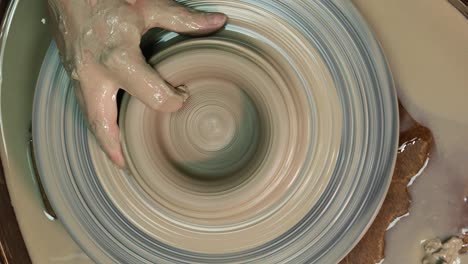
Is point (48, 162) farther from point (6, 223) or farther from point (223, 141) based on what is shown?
point (223, 141)

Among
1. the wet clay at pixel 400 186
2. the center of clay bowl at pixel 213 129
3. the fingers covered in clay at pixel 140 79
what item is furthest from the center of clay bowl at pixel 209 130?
the wet clay at pixel 400 186

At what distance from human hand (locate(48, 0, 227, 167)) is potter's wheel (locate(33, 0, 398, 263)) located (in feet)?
0.16

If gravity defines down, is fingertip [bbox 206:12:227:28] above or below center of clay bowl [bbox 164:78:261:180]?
above

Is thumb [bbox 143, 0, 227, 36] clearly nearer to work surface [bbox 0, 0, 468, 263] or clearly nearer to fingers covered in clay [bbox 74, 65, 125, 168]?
fingers covered in clay [bbox 74, 65, 125, 168]

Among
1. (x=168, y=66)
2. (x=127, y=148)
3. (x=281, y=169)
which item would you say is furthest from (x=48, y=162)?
(x=281, y=169)

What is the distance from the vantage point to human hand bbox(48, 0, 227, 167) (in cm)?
87

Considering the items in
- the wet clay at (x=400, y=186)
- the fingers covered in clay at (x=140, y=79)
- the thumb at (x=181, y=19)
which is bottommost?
the wet clay at (x=400, y=186)

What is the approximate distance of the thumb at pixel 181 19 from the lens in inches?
35.9

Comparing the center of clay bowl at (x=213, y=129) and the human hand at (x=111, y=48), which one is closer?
the human hand at (x=111, y=48)

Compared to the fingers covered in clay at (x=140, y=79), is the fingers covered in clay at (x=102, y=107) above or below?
below

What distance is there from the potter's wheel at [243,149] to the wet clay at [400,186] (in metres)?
0.10

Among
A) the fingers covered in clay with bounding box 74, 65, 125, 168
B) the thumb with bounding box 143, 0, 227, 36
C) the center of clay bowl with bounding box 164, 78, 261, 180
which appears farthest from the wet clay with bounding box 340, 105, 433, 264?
the fingers covered in clay with bounding box 74, 65, 125, 168

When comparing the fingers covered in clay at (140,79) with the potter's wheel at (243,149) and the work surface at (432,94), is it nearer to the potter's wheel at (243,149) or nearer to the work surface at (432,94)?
the potter's wheel at (243,149)

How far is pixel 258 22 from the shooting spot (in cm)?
96
